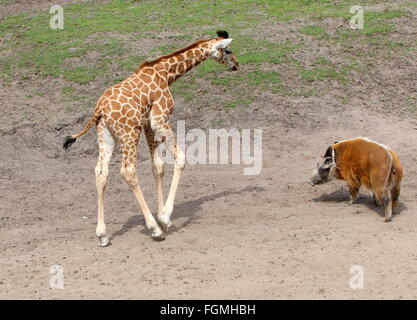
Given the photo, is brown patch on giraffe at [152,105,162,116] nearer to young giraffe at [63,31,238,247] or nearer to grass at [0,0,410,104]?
young giraffe at [63,31,238,247]

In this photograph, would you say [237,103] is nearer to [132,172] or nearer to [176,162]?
[176,162]

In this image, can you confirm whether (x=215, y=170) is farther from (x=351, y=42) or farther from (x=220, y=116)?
(x=351, y=42)

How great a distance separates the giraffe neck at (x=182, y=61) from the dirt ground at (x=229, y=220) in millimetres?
2132

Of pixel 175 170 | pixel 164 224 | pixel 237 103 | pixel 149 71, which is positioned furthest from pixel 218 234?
pixel 237 103

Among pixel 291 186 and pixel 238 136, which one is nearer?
pixel 291 186

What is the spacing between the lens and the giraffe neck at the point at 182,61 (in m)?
10.5

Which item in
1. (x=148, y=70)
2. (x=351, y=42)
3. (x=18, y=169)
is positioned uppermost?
(x=148, y=70)

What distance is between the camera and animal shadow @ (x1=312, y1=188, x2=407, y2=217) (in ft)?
33.9

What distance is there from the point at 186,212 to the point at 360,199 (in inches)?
110

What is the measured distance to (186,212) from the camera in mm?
10711

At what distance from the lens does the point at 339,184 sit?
11.7 metres

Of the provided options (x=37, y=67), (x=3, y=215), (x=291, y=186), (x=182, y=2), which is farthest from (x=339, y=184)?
Answer: (x=182, y=2)

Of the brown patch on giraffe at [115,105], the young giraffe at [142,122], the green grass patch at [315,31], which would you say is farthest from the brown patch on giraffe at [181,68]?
the green grass patch at [315,31]

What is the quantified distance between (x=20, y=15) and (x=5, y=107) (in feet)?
22.7
